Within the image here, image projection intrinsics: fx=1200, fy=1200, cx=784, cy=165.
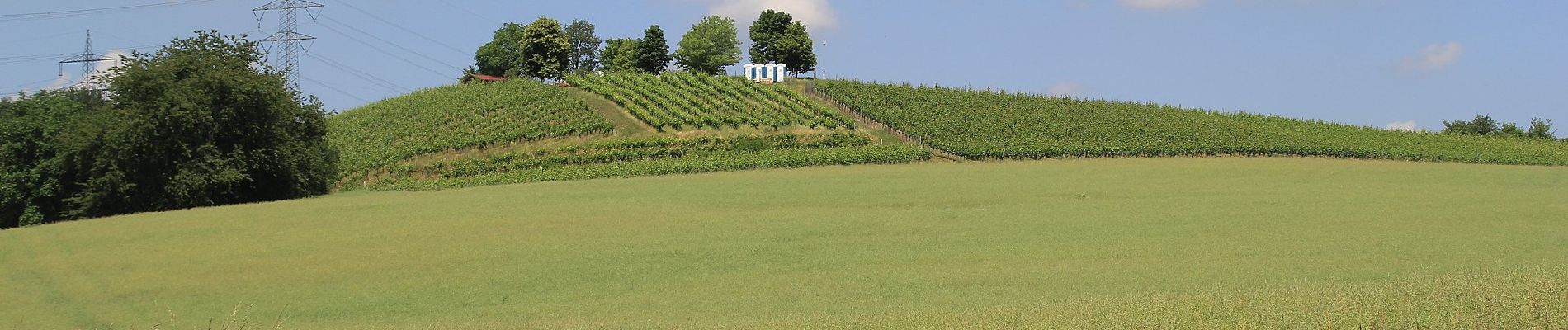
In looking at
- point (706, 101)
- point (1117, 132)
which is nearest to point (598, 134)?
point (706, 101)

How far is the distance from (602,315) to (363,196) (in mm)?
29072

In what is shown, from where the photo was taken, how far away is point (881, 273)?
23.9m

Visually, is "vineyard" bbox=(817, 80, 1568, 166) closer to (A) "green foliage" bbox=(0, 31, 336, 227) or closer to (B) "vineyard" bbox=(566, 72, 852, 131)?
(B) "vineyard" bbox=(566, 72, 852, 131)

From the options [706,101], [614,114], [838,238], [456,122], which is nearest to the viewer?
[838,238]

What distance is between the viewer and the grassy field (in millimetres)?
16875

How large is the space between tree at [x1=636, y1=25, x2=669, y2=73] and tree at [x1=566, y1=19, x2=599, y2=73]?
36.1m

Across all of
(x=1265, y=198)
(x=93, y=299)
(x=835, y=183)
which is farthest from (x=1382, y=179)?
(x=93, y=299)

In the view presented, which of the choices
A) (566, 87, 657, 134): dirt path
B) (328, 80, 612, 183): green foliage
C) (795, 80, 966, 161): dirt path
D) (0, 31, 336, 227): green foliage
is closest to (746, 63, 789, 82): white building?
(795, 80, 966, 161): dirt path

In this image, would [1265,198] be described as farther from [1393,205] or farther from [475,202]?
[475,202]

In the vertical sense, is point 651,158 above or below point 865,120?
below

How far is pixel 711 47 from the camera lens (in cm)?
10475

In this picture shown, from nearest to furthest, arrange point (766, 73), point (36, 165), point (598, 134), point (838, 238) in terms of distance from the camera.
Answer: point (838, 238) < point (36, 165) < point (598, 134) < point (766, 73)

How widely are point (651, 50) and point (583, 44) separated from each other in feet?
131

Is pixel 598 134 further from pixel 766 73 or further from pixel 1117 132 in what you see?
pixel 1117 132
